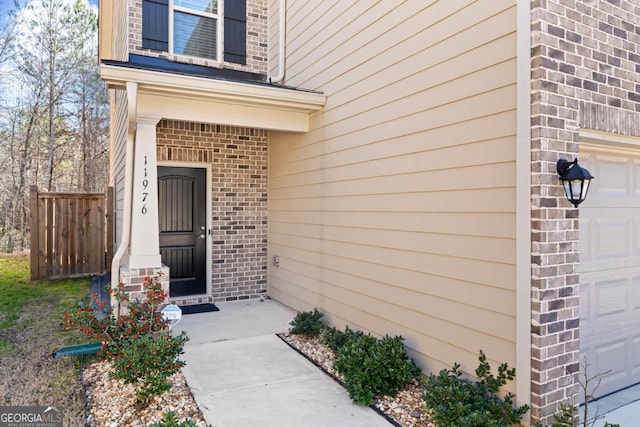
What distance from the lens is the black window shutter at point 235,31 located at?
668cm

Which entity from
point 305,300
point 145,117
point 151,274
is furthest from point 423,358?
point 145,117

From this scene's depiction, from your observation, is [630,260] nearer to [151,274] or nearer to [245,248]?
[151,274]

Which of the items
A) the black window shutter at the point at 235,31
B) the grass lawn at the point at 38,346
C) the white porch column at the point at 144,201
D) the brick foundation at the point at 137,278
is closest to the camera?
the grass lawn at the point at 38,346

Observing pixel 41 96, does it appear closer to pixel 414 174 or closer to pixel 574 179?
pixel 414 174

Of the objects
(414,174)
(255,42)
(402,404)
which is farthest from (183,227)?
(402,404)

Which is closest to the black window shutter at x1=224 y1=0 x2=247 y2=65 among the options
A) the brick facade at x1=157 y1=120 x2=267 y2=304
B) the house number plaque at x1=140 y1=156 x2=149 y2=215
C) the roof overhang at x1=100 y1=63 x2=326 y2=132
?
the brick facade at x1=157 y1=120 x2=267 y2=304

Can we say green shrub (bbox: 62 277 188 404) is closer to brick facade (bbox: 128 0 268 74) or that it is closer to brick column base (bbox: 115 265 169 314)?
brick column base (bbox: 115 265 169 314)

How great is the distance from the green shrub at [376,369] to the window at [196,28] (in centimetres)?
523

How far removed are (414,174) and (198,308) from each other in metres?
3.97

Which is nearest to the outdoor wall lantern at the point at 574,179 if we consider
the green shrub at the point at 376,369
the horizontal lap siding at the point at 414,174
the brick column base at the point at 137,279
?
the horizontal lap siding at the point at 414,174

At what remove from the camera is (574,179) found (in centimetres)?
254

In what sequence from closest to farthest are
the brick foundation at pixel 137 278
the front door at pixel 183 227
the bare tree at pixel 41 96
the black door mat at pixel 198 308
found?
1. the brick foundation at pixel 137 278
2. the black door mat at pixel 198 308
3. the front door at pixel 183 227
4. the bare tree at pixel 41 96

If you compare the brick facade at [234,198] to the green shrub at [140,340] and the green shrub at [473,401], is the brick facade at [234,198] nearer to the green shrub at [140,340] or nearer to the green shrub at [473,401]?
the green shrub at [140,340]

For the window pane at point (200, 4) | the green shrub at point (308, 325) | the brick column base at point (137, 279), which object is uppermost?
the window pane at point (200, 4)
